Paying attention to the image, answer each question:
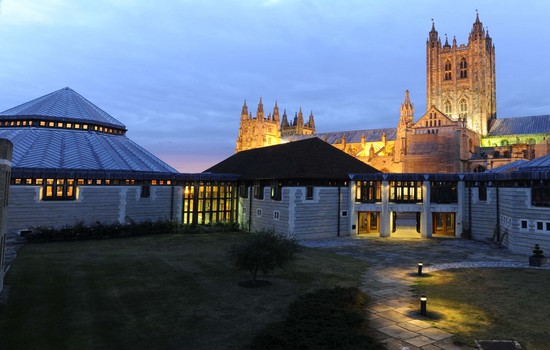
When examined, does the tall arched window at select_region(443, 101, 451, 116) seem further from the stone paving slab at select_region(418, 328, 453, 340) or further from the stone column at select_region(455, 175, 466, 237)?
the stone paving slab at select_region(418, 328, 453, 340)

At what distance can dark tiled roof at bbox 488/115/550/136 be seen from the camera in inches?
3196

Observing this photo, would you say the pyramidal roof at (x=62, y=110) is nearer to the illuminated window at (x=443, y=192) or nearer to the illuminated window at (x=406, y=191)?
the illuminated window at (x=406, y=191)

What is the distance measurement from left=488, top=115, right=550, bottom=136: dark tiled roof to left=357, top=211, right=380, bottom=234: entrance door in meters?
64.9

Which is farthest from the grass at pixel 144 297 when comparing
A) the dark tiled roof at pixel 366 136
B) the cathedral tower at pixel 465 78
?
the cathedral tower at pixel 465 78

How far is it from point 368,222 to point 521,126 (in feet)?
231

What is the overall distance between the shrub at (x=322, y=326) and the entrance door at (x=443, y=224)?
26.8 meters

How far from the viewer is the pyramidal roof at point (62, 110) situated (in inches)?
1687

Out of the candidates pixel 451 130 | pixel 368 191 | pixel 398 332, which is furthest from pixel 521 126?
pixel 398 332

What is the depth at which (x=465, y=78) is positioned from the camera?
3730 inches

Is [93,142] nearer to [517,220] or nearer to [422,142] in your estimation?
[517,220]

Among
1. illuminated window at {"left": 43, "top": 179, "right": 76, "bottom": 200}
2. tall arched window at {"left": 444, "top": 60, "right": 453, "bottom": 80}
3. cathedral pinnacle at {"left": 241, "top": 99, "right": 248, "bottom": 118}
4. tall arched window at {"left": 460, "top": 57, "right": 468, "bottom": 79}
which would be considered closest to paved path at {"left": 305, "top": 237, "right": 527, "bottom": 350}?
illuminated window at {"left": 43, "top": 179, "right": 76, "bottom": 200}

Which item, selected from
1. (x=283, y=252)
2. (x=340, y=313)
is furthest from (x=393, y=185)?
(x=340, y=313)

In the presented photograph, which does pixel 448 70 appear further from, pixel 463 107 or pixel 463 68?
pixel 463 107

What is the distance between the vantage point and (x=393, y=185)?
119ft
